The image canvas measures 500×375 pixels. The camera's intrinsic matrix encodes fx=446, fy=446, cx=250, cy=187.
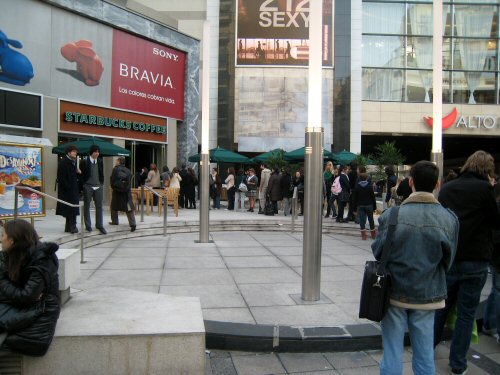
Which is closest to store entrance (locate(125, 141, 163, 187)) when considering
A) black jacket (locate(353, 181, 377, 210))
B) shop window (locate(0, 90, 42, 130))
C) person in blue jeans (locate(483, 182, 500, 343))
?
shop window (locate(0, 90, 42, 130))

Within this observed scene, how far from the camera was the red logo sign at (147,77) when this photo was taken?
1888cm

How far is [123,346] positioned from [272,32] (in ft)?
82.9

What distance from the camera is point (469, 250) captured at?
3.68 m

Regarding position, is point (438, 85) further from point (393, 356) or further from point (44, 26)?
point (44, 26)

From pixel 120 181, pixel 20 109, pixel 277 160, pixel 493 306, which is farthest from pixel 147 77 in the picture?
pixel 493 306

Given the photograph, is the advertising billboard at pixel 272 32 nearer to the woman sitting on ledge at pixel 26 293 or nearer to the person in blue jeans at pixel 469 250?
the person in blue jeans at pixel 469 250

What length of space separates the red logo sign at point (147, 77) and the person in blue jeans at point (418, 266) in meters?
17.4

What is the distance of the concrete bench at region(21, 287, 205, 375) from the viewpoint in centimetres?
317

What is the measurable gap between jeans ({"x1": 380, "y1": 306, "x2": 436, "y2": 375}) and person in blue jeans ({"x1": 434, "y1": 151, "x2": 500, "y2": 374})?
0.88m

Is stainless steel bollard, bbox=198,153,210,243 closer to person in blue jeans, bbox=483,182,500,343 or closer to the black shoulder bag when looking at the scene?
person in blue jeans, bbox=483,182,500,343

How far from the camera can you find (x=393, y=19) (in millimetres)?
30297

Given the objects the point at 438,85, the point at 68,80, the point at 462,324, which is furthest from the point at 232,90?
the point at 462,324

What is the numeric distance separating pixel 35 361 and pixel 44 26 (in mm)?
15462

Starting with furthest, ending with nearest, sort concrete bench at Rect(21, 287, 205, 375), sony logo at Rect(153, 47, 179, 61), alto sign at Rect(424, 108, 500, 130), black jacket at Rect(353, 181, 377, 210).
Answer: alto sign at Rect(424, 108, 500, 130) → sony logo at Rect(153, 47, 179, 61) → black jacket at Rect(353, 181, 377, 210) → concrete bench at Rect(21, 287, 205, 375)
